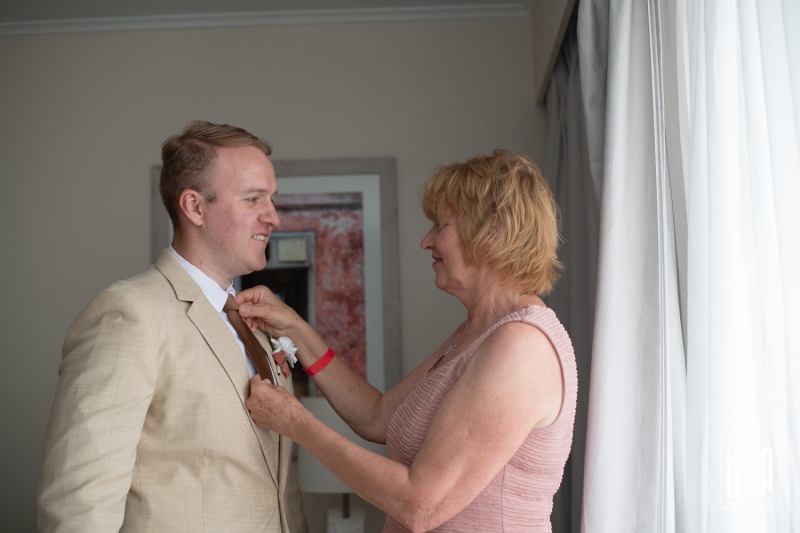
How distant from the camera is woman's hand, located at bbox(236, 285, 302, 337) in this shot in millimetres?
2070

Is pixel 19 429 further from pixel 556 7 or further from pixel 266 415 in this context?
pixel 556 7

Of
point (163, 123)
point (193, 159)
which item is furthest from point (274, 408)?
point (163, 123)

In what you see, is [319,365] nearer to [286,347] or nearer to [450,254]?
[286,347]

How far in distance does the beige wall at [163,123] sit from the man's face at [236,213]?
1.69 meters

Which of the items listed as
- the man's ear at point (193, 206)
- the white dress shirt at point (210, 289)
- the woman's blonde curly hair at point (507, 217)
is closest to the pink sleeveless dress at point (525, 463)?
the woman's blonde curly hair at point (507, 217)

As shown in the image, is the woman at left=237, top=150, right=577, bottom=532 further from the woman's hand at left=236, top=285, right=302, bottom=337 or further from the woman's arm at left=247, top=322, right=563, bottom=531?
the woman's hand at left=236, top=285, right=302, bottom=337

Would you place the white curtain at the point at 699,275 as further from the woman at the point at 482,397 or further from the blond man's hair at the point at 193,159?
the blond man's hair at the point at 193,159

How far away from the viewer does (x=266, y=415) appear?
172 cm

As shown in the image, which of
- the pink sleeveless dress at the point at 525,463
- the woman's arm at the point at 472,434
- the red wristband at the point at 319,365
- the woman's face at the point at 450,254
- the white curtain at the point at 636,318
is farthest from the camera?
the red wristband at the point at 319,365

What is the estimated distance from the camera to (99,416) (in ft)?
4.91

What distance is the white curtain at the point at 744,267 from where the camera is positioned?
1.23m

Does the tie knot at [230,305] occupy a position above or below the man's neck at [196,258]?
below

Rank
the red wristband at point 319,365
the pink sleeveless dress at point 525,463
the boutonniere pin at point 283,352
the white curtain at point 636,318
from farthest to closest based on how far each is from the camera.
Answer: the red wristband at point 319,365 → the boutonniere pin at point 283,352 → the white curtain at point 636,318 → the pink sleeveless dress at point 525,463

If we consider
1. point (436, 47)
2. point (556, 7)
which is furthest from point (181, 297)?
point (436, 47)
